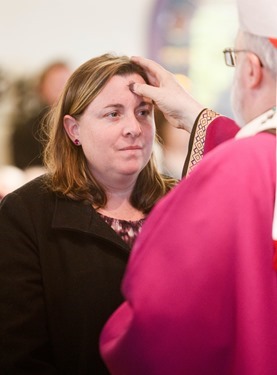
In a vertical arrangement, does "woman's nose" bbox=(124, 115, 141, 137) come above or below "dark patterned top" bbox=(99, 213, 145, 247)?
above

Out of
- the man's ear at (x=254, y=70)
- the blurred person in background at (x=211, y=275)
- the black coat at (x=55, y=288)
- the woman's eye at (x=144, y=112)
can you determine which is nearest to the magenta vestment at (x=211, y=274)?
the blurred person in background at (x=211, y=275)

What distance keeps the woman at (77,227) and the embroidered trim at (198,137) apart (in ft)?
0.41

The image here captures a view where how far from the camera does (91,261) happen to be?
6.28 ft

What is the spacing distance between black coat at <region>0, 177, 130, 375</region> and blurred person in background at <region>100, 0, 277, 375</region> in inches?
16.9

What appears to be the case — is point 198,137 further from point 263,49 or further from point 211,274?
point 211,274

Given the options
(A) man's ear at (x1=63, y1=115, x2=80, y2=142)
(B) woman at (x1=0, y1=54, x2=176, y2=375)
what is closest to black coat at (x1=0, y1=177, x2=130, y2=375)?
(B) woman at (x1=0, y1=54, x2=176, y2=375)

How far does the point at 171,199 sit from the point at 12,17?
3.13 m

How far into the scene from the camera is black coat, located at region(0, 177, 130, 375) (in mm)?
1872

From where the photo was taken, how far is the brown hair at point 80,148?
2002 mm

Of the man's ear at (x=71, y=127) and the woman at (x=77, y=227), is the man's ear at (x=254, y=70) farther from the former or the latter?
the man's ear at (x=71, y=127)

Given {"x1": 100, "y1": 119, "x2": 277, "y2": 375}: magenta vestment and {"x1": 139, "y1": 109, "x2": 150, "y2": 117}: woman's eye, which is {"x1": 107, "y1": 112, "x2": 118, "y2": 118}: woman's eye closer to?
{"x1": 139, "y1": 109, "x2": 150, "y2": 117}: woman's eye

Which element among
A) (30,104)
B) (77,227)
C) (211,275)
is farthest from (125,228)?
(30,104)

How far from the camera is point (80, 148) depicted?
2096 millimetres

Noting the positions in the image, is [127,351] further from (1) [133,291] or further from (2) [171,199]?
(2) [171,199]
